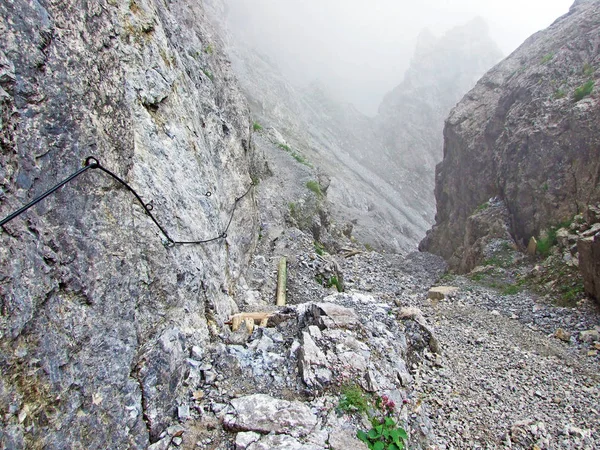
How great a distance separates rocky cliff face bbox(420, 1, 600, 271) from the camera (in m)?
18.2

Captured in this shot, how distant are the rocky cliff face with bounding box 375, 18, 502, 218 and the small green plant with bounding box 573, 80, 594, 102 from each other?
52.2 metres

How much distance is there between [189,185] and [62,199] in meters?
3.68

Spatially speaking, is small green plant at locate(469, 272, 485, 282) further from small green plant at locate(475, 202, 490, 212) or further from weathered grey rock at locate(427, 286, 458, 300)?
small green plant at locate(475, 202, 490, 212)

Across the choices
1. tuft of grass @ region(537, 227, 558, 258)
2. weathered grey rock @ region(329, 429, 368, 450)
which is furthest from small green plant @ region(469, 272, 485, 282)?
weathered grey rock @ region(329, 429, 368, 450)

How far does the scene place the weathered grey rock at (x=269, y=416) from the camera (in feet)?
17.2

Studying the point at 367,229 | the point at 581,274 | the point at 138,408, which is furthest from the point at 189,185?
the point at 367,229

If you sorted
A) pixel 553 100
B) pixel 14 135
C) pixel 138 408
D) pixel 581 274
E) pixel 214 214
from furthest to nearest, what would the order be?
pixel 553 100
pixel 581 274
pixel 214 214
pixel 138 408
pixel 14 135

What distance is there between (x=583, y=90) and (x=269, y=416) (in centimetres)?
2217

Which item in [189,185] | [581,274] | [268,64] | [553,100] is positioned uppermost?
[268,64]

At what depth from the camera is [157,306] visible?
5848 mm

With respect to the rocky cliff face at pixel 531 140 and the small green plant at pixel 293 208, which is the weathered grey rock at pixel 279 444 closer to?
the rocky cliff face at pixel 531 140

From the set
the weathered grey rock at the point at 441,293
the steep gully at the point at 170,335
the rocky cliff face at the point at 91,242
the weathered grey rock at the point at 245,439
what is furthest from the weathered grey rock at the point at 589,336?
the weathered grey rock at the point at 245,439

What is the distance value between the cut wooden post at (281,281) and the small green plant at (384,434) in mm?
6756

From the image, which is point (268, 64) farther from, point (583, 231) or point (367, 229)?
point (583, 231)
